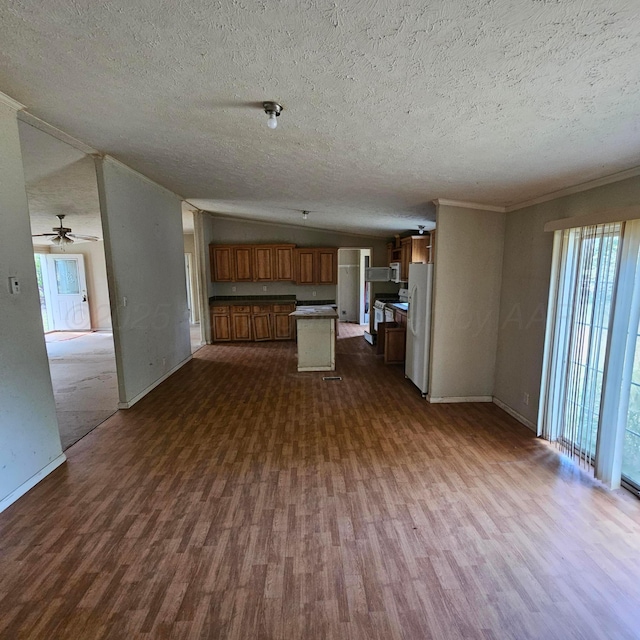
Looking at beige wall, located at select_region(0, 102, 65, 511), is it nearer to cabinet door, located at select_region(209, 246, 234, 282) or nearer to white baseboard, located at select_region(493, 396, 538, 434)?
white baseboard, located at select_region(493, 396, 538, 434)

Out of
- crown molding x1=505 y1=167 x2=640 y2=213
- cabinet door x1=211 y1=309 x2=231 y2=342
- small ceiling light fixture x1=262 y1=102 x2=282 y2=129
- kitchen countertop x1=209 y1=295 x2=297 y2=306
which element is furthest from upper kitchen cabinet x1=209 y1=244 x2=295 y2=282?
small ceiling light fixture x1=262 y1=102 x2=282 y2=129

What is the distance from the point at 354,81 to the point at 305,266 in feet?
19.2

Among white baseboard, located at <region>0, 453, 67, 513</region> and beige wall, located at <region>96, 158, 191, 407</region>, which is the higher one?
beige wall, located at <region>96, 158, 191, 407</region>

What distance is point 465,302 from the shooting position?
3.86 meters

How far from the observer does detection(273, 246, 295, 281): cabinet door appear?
286 inches

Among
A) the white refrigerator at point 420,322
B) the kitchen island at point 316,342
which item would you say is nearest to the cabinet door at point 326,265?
the kitchen island at point 316,342

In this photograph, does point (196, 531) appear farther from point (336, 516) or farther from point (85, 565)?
point (336, 516)

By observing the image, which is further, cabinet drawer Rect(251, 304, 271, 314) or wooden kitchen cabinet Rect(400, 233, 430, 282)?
cabinet drawer Rect(251, 304, 271, 314)

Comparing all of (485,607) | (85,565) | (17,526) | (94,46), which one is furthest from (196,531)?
(94,46)

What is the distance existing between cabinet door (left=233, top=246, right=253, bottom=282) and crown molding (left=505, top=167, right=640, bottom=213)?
16.8ft

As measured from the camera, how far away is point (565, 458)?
110 inches

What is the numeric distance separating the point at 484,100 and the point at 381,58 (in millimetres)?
575

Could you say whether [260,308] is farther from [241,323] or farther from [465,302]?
[465,302]

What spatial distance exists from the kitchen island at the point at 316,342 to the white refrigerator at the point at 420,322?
3.99ft
